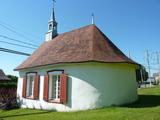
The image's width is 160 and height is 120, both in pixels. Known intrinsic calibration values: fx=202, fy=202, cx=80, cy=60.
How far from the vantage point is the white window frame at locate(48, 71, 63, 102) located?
13258 millimetres

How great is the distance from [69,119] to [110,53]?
210 inches

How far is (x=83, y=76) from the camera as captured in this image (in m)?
11.9

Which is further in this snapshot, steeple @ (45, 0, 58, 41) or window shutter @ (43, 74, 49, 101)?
steeple @ (45, 0, 58, 41)

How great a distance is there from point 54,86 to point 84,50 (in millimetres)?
3213

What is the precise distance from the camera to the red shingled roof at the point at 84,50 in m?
12.2

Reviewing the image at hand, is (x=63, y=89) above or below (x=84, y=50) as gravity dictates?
below

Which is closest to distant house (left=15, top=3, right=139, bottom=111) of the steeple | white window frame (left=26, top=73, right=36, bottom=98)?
white window frame (left=26, top=73, right=36, bottom=98)

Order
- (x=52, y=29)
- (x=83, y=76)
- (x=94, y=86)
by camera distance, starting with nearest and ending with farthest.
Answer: (x=94, y=86) < (x=83, y=76) < (x=52, y=29)

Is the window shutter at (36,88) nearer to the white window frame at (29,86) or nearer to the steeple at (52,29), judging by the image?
the white window frame at (29,86)

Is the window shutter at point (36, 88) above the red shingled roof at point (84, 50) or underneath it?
underneath

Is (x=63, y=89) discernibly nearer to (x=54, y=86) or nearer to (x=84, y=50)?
(x=54, y=86)

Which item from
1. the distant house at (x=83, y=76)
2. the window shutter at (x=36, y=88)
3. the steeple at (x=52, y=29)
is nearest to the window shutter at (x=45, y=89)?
the distant house at (x=83, y=76)

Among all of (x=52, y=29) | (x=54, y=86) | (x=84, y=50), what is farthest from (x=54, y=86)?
(x=52, y=29)

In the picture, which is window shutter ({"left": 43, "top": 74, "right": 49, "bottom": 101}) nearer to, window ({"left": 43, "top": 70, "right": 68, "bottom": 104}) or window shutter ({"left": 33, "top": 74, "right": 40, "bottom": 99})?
window ({"left": 43, "top": 70, "right": 68, "bottom": 104})
